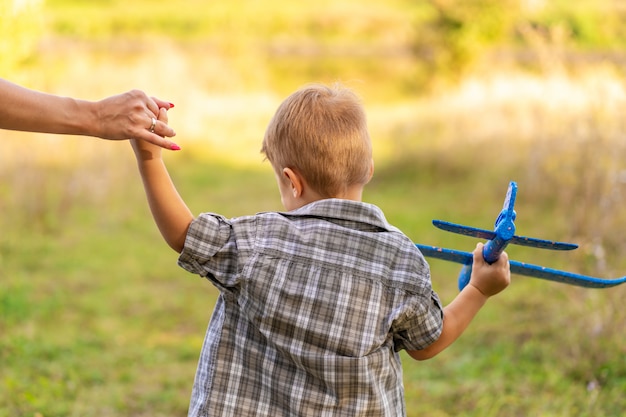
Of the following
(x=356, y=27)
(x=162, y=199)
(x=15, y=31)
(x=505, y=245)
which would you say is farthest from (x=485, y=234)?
(x=356, y=27)

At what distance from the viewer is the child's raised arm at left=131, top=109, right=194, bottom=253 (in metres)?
1.73

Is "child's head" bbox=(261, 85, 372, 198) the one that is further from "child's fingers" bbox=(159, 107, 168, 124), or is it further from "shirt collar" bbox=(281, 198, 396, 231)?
"child's fingers" bbox=(159, 107, 168, 124)

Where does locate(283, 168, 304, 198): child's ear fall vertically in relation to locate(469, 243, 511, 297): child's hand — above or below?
above

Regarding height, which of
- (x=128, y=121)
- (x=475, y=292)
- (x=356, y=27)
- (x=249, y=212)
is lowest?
(x=475, y=292)

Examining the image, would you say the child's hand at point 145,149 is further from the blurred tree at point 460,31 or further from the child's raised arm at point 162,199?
the blurred tree at point 460,31

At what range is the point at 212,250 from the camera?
172cm

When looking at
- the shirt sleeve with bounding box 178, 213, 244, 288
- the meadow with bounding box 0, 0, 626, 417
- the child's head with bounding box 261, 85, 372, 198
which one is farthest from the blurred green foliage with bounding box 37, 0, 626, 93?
the shirt sleeve with bounding box 178, 213, 244, 288

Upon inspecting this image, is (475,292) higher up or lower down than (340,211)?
lower down

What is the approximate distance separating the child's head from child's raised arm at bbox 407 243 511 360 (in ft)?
1.24

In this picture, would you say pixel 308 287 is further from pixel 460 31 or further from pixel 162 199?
pixel 460 31

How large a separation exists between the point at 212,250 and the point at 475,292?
666 mm

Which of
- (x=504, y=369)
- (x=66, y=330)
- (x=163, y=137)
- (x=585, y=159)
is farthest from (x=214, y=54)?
(x=163, y=137)

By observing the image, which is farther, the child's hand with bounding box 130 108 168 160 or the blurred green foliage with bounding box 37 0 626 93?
the blurred green foliage with bounding box 37 0 626 93

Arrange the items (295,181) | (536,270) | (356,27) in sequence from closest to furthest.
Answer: (295,181)
(536,270)
(356,27)
